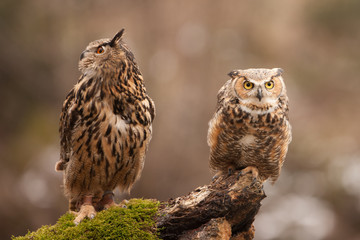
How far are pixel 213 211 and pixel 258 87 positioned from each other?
80 cm

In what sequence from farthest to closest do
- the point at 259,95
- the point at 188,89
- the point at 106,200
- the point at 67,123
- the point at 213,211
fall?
the point at 188,89
the point at 106,200
the point at 67,123
the point at 259,95
the point at 213,211

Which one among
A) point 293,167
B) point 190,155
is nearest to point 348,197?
point 293,167

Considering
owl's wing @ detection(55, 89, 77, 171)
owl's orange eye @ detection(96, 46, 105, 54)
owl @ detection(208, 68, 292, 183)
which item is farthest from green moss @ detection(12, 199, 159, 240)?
owl's orange eye @ detection(96, 46, 105, 54)

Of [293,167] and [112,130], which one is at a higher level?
[293,167]

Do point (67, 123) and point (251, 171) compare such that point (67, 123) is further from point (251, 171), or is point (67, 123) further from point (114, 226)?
point (251, 171)

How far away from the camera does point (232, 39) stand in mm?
7598

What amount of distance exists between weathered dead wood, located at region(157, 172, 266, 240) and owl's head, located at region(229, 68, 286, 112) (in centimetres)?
48

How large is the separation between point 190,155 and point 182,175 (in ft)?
1.10

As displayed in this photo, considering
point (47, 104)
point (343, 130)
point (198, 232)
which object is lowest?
point (198, 232)

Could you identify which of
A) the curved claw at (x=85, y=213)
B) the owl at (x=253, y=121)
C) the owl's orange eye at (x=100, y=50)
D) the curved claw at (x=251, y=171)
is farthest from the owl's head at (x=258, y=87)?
the curved claw at (x=85, y=213)

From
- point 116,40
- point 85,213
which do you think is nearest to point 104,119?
point 116,40

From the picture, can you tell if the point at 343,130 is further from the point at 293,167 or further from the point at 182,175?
the point at 182,175

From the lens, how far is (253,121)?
277 cm

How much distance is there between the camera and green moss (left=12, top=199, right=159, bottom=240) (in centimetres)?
256
